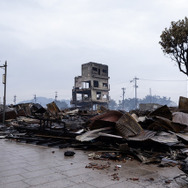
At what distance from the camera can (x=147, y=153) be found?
5355 millimetres

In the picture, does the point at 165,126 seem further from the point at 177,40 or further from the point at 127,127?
the point at 177,40

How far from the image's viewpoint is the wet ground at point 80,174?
3348 millimetres

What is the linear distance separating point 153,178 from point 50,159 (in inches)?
102

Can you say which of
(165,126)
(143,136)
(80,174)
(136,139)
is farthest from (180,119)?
(80,174)

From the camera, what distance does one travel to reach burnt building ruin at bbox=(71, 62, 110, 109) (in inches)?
2126

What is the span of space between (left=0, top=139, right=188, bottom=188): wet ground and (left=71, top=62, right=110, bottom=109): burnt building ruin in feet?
158


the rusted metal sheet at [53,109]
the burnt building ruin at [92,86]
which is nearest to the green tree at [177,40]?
the rusted metal sheet at [53,109]

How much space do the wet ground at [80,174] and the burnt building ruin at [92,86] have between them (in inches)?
1892

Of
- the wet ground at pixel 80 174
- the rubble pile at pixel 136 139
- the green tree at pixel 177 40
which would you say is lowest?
the wet ground at pixel 80 174

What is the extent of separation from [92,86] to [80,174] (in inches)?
1963

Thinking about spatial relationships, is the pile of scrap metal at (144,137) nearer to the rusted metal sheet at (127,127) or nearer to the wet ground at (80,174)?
the rusted metal sheet at (127,127)

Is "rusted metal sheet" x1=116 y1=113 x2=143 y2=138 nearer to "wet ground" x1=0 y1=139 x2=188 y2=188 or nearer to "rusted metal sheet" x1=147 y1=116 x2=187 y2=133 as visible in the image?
"rusted metal sheet" x1=147 y1=116 x2=187 y2=133

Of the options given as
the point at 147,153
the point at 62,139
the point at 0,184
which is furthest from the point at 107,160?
the point at 62,139

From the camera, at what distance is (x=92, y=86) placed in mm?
53625
